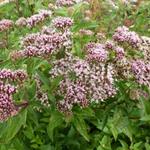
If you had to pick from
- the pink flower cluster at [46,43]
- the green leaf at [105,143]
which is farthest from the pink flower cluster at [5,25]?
the green leaf at [105,143]

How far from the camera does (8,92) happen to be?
2768 millimetres

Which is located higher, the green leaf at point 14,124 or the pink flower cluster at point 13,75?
the pink flower cluster at point 13,75

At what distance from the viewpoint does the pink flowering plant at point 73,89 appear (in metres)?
2.86

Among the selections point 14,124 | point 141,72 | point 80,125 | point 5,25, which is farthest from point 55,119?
point 5,25

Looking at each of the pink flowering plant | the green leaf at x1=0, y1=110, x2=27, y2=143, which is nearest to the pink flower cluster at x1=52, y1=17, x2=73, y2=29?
the pink flowering plant

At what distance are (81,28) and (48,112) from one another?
2.29 feet

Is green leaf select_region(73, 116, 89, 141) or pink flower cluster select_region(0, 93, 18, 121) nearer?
pink flower cluster select_region(0, 93, 18, 121)

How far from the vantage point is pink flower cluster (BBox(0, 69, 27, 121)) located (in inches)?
107

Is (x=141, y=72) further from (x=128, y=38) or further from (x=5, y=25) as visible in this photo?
(x=5, y=25)

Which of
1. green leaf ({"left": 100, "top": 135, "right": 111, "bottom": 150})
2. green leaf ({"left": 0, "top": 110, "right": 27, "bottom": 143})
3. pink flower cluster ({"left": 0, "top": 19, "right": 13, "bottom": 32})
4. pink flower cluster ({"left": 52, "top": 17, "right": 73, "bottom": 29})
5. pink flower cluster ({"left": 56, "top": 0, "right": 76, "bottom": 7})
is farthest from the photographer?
pink flower cluster ({"left": 56, "top": 0, "right": 76, "bottom": 7})

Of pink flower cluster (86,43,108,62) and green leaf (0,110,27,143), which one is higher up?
pink flower cluster (86,43,108,62)

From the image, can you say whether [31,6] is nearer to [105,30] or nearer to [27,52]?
[105,30]

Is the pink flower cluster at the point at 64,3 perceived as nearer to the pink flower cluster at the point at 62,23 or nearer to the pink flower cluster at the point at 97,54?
the pink flower cluster at the point at 62,23

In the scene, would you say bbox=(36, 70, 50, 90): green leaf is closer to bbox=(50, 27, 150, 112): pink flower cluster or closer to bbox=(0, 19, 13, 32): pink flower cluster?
bbox=(50, 27, 150, 112): pink flower cluster
